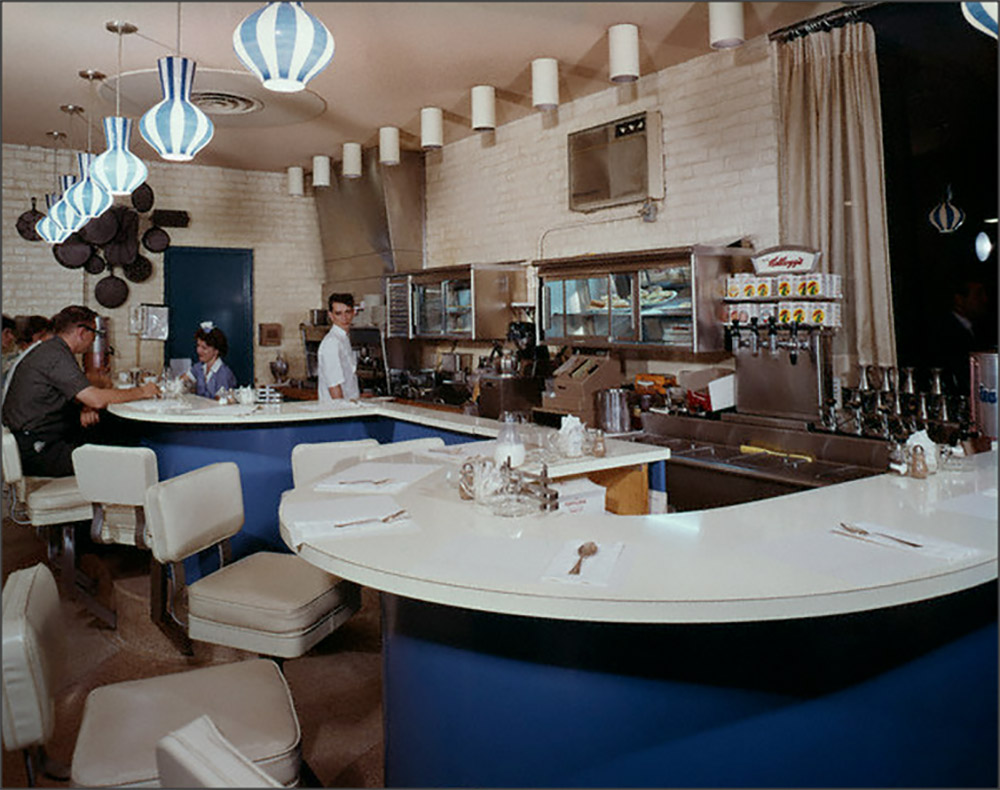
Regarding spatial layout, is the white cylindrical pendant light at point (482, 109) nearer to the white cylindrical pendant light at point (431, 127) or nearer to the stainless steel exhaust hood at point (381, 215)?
the white cylindrical pendant light at point (431, 127)

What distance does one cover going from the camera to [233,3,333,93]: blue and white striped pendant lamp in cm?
280

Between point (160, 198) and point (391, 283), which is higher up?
point (160, 198)

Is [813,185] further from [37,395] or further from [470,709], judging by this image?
[37,395]

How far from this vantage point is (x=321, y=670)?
3.29 meters

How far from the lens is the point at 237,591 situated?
2.46 m

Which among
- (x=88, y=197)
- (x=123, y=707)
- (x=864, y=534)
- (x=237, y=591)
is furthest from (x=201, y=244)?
(x=864, y=534)

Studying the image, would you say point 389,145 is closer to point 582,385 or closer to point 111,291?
point 582,385

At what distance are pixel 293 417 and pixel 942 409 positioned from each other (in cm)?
349

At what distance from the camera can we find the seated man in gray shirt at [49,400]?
4.49 metres

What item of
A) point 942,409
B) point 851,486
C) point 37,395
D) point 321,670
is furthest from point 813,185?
point 37,395

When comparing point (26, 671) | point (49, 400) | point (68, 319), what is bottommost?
point (26, 671)

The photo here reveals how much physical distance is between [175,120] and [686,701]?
3529 millimetres

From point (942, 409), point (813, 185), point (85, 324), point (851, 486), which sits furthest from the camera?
point (85, 324)

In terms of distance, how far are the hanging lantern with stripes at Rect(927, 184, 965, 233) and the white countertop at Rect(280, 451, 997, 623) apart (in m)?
2.19
